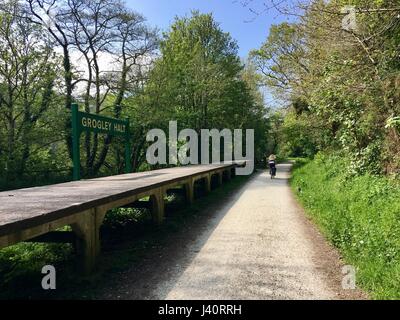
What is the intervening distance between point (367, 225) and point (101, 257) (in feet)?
14.0

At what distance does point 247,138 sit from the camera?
3184cm

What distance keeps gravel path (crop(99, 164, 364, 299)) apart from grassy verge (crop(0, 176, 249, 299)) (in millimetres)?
349

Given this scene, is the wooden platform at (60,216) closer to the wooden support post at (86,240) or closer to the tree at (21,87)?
the wooden support post at (86,240)

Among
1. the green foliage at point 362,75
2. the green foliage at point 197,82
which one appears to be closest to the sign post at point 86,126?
the green foliage at point 362,75

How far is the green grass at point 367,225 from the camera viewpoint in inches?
158

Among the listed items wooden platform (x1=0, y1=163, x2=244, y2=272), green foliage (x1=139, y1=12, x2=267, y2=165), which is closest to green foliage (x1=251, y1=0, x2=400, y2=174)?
wooden platform (x1=0, y1=163, x2=244, y2=272)

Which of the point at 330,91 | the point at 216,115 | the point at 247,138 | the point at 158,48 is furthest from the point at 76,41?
the point at 247,138

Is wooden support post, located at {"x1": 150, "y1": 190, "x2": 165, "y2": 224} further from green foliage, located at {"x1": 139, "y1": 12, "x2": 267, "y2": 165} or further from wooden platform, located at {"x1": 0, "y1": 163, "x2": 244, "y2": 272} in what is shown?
green foliage, located at {"x1": 139, "y1": 12, "x2": 267, "y2": 165}

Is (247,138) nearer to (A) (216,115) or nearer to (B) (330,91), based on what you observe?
(A) (216,115)

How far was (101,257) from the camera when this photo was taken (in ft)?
17.4

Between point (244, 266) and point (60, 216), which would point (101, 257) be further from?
point (244, 266)

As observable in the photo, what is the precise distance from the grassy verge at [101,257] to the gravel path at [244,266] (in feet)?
1.14

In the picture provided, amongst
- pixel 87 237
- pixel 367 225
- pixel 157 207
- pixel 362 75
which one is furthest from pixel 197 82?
pixel 87 237

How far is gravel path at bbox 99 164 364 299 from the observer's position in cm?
401
